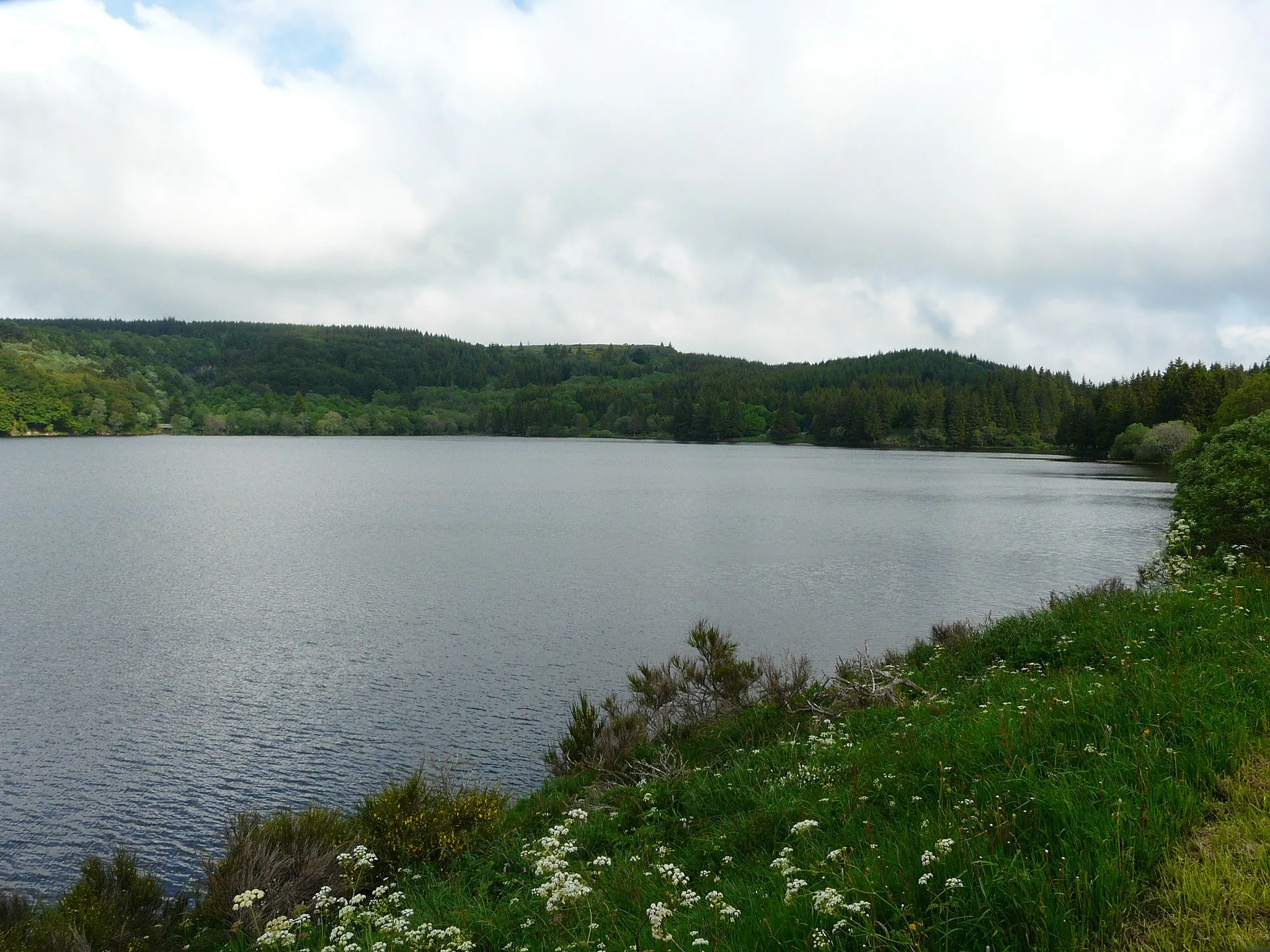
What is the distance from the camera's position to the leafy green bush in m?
17.0

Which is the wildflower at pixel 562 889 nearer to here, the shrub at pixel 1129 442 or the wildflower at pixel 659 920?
the wildflower at pixel 659 920

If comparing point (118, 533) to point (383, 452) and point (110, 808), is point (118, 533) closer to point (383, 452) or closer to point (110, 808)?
point (110, 808)

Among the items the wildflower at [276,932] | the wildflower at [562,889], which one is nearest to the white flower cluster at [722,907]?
the wildflower at [562,889]

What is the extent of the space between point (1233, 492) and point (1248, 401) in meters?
54.0

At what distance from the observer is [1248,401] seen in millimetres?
59562

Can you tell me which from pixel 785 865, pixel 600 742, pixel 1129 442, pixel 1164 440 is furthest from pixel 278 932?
pixel 1129 442

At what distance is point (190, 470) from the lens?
92000mm

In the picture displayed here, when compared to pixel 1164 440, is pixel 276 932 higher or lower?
lower

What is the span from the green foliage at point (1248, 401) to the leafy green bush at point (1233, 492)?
4621 centimetres

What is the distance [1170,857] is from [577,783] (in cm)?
975

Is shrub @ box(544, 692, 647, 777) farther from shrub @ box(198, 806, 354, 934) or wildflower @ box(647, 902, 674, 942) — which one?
wildflower @ box(647, 902, 674, 942)

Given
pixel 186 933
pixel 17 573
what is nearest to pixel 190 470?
pixel 17 573

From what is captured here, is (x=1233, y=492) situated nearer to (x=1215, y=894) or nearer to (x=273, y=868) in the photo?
(x=1215, y=894)

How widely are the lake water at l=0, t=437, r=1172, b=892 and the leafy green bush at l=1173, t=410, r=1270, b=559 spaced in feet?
25.4
